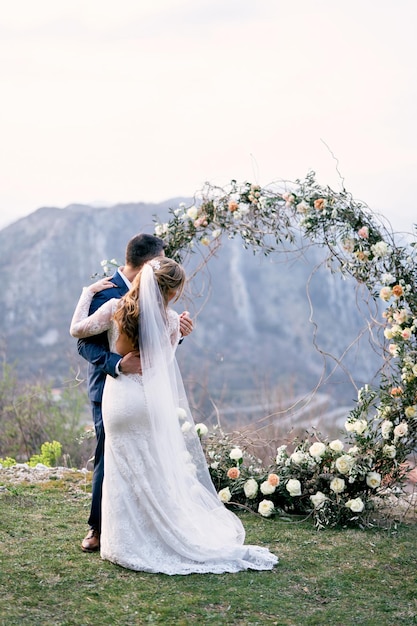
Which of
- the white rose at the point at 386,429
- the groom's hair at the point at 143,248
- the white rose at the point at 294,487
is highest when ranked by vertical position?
the groom's hair at the point at 143,248

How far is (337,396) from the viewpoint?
3070 cm

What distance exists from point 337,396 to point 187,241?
2398 centimetres

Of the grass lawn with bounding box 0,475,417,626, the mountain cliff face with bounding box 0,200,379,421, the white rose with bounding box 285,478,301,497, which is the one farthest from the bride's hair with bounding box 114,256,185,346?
the mountain cliff face with bounding box 0,200,379,421

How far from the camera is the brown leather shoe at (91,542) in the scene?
545cm

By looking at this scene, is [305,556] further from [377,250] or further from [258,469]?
[377,250]

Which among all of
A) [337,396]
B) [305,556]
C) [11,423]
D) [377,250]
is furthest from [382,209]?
[337,396]

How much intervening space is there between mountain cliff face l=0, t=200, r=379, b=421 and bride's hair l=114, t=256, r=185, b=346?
28.1 m

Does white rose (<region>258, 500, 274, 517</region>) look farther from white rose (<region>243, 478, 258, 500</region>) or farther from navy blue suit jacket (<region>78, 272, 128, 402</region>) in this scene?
navy blue suit jacket (<region>78, 272, 128, 402</region>)

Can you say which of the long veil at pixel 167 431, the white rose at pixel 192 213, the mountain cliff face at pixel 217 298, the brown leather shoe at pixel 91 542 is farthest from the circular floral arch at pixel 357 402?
the mountain cliff face at pixel 217 298

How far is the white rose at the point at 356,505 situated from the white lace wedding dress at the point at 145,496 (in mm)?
1335

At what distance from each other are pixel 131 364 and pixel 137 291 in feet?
1.53

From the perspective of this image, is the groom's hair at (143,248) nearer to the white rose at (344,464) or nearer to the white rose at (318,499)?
the white rose at (344,464)

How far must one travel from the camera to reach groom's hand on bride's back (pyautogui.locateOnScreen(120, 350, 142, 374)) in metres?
5.14

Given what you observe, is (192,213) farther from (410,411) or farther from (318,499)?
(318,499)
